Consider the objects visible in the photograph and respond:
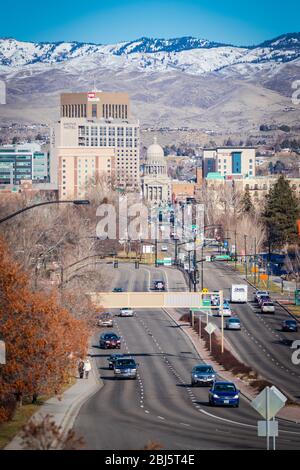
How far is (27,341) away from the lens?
1734 inches

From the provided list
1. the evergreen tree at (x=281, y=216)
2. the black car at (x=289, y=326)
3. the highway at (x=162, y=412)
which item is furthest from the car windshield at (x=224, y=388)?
the evergreen tree at (x=281, y=216)

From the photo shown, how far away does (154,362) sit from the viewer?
70.5 meters

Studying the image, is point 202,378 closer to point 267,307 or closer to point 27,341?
point 27,341

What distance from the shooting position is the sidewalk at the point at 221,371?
46531mm

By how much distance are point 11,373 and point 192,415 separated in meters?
6.32

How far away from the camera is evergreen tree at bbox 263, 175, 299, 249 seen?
148 metres

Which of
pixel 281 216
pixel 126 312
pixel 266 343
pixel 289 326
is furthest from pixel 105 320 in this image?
pixel 281 216

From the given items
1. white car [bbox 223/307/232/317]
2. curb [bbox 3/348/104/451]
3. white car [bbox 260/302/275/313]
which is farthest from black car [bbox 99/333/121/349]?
white car [bbox 260/302/275/313]

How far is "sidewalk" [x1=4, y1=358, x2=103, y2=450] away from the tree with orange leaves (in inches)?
29.4

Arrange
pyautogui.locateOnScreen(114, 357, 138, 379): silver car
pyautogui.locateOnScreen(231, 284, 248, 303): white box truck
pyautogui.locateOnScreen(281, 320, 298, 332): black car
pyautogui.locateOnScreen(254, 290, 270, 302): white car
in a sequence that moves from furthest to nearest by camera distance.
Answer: pyautogui.locateOnScreen(231, 284, 248, 303): white box truck → pyautogui.locateOnScreen(254, 290, 270, 302): white car → pyautogui.locateOnScreen(281, 320, 298, 332): black car → pyautogui.locateOnScreen(114, 357, 138, 379): silver car

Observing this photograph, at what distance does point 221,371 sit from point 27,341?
21521 mm

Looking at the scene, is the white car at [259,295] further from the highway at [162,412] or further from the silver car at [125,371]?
the silver car at [125,371]

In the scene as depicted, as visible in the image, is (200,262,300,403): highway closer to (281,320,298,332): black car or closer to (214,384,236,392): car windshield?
(281,320,298,332): black car

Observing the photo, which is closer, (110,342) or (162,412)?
(162,412)
